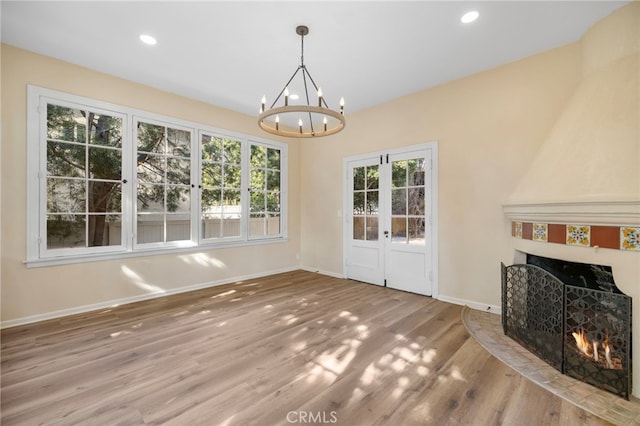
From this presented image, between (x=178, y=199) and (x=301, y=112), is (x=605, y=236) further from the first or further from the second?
(x=178, y=199)

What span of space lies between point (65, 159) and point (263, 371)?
3443 millimetres

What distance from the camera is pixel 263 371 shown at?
Answer: 2170 millimetres

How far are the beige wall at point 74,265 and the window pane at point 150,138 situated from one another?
0.25 metres

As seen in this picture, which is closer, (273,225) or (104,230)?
(104,230)

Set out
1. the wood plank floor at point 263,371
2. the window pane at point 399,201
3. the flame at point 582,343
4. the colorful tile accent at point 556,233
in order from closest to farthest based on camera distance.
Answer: the wood plank floor at point 263,371 < the flame at point 582,343 < the colorful tile accent at point 556,233 < the window pane at point 399,201

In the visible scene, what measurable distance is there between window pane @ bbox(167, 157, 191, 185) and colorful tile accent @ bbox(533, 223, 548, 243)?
4464mm

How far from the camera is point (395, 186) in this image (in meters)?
4.38

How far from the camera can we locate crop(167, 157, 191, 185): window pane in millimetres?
4156

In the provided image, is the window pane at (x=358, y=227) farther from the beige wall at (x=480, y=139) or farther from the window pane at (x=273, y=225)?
the window pane at (x=273, y=225)

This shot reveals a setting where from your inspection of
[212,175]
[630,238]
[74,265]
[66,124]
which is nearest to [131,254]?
[74,265]

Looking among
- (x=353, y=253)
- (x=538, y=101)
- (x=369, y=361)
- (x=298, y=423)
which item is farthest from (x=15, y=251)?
(x=538, y=101)

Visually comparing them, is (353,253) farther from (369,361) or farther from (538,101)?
(538,101)

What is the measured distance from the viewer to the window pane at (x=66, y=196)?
3.25 metres

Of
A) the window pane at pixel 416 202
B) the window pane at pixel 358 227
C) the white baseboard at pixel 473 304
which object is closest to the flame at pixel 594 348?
the white baseboard at pixel 473 304
